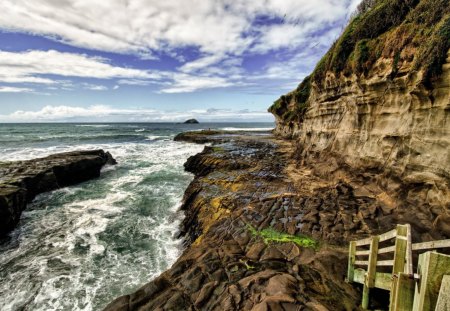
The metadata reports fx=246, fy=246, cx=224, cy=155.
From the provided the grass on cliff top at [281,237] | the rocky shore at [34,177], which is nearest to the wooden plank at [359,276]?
the grass on cliff top at [281,237]

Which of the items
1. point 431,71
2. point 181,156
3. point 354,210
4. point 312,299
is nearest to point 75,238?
point 312,299

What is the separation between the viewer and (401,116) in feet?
30.1

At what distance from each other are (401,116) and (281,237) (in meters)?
6.38

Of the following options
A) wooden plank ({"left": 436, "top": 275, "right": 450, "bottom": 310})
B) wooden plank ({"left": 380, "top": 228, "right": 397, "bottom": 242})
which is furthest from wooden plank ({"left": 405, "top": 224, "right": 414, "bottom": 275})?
wooden plank ({"left": 436, "top": 275, "right": 450, "bottom": 310})

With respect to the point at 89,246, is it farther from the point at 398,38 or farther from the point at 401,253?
the point at 398,38

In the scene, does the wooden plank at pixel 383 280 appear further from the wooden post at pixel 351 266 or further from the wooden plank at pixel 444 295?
the wooden plank at pixel 444 295

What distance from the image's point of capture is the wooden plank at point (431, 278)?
9.39 feet

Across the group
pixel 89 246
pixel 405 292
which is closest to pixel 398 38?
pixel 405 292

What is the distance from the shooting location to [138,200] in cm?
1588

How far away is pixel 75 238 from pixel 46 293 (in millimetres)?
3619

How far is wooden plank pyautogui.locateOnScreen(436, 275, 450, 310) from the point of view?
8.57 ft

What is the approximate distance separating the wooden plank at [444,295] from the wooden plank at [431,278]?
0.13m

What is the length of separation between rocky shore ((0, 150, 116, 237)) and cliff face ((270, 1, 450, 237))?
645 inches

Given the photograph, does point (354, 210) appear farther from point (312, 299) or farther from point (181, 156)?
point (181, 156)
